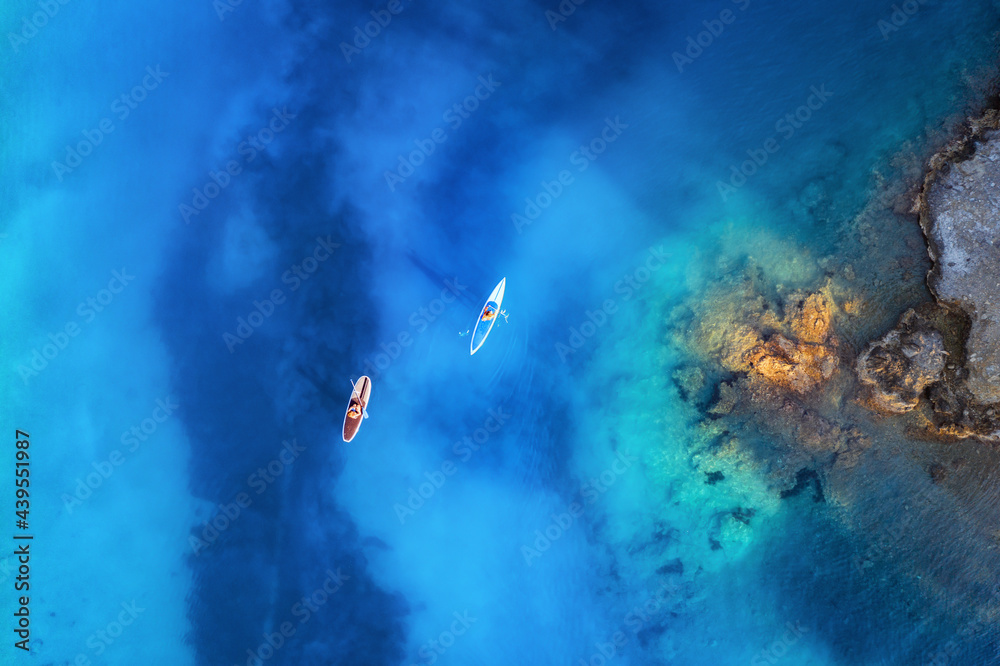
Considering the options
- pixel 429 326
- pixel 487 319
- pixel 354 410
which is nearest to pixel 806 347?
pixel 487 319

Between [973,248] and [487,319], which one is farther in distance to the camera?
[487,319]

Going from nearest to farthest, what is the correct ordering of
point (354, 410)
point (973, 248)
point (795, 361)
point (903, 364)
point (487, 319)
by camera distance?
point (973, 248)
point (903, 364)
point (795, 361)
point (487, 319)
point (354, 410)

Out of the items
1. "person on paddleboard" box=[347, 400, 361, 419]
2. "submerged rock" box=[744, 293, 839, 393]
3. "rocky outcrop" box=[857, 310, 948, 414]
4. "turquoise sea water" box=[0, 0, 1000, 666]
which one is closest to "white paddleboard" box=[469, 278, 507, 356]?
"turquoise sea water" box=[0, 0, 1000, 666]

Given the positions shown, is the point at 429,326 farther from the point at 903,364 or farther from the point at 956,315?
the point at 956,315

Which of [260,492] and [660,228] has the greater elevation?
[660,228]

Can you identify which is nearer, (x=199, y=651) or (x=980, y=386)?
(x=980, y=386)

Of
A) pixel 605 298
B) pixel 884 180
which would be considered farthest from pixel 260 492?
pixel 884 180

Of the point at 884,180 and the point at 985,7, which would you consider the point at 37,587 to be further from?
the point at 985,7
